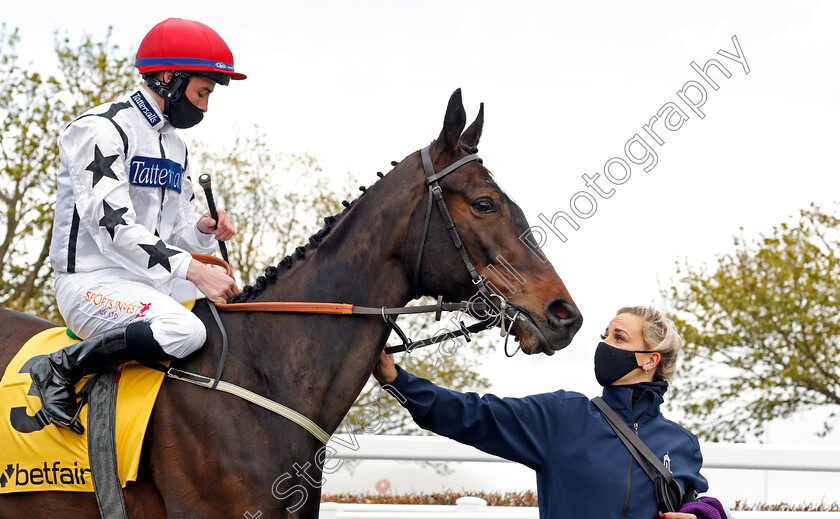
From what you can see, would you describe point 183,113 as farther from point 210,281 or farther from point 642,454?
point 642,454

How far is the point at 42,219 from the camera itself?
13.2 meters

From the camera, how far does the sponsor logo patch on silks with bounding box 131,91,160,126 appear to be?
3178 millimetres

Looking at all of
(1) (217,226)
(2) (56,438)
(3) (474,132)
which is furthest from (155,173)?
(3) (474,132)

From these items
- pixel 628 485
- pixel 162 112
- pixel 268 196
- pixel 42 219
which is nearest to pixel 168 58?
pixel 162 112

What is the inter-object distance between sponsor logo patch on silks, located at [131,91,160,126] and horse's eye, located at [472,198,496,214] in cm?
130

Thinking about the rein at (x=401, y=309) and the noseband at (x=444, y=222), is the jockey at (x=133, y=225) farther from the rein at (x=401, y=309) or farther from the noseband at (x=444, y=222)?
the noseband at (x=444, y=222)

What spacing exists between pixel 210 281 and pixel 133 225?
33 centimetres

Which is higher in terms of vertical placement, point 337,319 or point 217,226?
point 217,226

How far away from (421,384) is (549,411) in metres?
0.52

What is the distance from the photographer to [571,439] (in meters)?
3.12

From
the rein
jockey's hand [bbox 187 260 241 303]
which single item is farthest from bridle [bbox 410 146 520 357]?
jockey's hand [bbox 187 260 241 303]

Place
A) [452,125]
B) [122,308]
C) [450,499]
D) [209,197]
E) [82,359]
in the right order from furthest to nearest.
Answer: [450,499], [209,197], [452,125], [122,308], [82,359]

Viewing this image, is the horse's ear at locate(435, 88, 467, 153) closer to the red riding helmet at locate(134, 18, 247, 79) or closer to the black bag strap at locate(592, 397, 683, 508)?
the red riding helmet at locate(134, 18, 247, 79)

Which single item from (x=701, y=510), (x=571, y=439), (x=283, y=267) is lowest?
(x=701, y=510)
